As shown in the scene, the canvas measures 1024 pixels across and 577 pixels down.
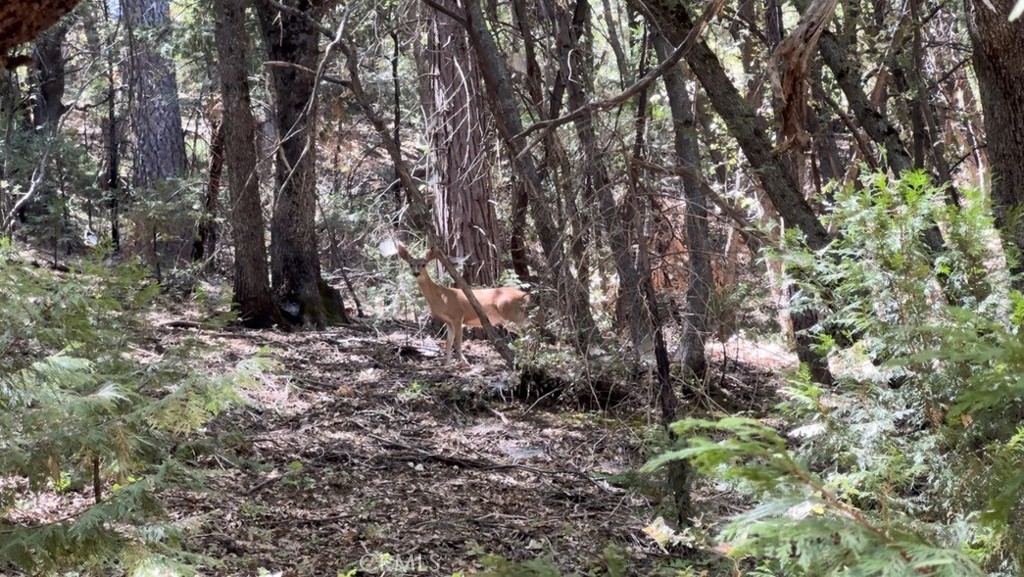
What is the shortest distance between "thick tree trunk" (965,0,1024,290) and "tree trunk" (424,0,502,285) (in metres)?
5.64

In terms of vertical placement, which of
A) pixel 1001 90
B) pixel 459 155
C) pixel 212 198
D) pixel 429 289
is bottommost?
pixel 429 289

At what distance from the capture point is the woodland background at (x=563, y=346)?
3.40 m

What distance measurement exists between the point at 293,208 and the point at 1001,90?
7.74 metres

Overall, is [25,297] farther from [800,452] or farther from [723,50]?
[723,50]

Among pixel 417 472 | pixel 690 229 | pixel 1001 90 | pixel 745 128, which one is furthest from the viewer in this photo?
pixel 690 229

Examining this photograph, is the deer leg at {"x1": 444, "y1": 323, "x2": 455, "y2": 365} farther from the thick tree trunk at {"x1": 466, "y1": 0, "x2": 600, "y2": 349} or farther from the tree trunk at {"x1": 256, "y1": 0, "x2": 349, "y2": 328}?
the tree trunk at {"x1": 256, "y1": 0, "x2": 349, "y2": 328}

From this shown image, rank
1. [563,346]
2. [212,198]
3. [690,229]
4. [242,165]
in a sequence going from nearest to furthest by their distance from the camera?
[690,229]
[563,346]
[242,165]
[212,198]

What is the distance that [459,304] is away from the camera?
968 cm

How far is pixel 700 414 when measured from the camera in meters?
7.37

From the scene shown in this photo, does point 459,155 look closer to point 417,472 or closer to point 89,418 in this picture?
point 417,472

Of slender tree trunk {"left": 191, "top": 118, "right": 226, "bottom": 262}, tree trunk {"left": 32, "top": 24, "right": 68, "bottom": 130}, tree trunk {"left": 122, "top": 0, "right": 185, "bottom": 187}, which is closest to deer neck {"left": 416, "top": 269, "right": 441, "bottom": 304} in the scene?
slender tree trunk {"left": 191, "top": 118, "right": 226, "bottom": 262}

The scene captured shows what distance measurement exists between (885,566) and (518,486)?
5189 mm

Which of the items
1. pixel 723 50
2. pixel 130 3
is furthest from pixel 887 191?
pixel 130 3

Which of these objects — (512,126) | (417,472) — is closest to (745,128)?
(512,126)
